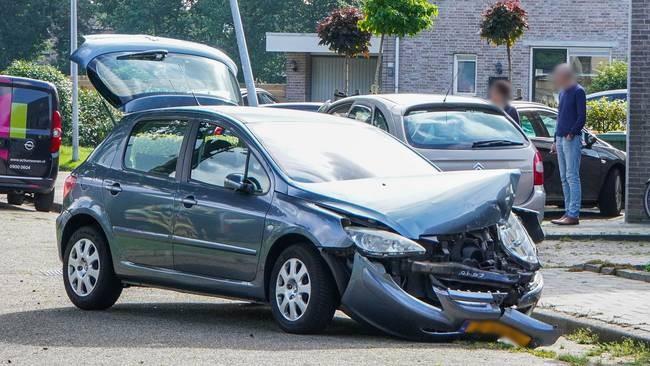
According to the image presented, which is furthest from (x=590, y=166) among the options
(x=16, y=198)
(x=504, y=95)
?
(x=16, y=198)

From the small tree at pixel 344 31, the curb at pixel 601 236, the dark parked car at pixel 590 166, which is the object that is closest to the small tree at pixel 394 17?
the small tree at pixel 344 31

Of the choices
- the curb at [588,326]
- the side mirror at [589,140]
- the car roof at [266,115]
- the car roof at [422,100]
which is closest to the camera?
the curb at [588,326]

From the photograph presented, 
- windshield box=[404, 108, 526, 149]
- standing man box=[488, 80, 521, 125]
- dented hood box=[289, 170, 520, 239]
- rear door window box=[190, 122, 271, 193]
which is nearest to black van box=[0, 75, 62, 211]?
standing man box=[488, 80, 521, 125]

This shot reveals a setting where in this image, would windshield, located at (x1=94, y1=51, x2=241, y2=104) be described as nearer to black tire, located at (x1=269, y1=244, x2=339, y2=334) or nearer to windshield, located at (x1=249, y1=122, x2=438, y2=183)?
windshield, located at (x1=249, y1=122, x2=438, y2=183)

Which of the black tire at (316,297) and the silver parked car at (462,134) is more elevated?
the silver parked car at (462,134)

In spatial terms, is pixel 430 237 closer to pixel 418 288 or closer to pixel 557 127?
pixel 418 288

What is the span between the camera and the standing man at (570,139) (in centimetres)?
1656

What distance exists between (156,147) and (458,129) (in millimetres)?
4339

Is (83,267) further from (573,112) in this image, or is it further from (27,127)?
(27,127)

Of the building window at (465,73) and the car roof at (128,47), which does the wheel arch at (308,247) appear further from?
the building window at (465,73)

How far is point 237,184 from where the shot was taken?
9.36 metres

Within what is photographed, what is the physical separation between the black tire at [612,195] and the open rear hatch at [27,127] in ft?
26.6

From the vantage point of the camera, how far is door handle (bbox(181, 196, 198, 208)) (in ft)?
32.0

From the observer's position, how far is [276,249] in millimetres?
9125
